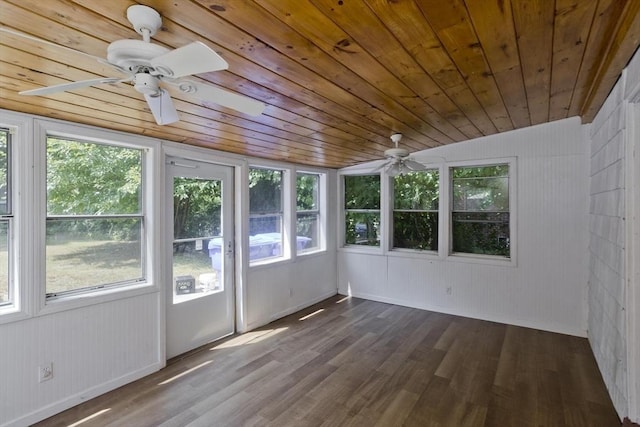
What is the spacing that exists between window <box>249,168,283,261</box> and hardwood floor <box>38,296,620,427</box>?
1073 millimetres

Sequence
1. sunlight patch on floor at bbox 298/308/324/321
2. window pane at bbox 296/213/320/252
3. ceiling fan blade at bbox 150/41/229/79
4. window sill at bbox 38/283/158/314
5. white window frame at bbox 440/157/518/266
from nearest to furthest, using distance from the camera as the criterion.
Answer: ceiling fan blade at bbox 150/41/229/79, window sill at bbox 38/283/158/314, white window frame at bbox 440/157/518/266, sunlight patch on floor at bbox 298/308/324/321, window pane at bbox 296/213/320/252

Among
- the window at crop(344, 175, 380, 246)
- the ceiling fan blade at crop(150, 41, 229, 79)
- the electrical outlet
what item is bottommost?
the electrical outlet

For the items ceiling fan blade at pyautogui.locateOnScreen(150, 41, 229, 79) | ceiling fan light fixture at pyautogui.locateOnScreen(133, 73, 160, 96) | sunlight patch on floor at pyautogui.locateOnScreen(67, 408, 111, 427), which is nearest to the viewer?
ceiling fan blade at pyautogui.locateOnScreen(150, 41, 229, 79)

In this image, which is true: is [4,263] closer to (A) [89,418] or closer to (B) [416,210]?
(A) [89,418]

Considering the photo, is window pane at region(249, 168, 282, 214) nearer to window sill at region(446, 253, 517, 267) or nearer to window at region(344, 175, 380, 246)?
window at region(344, 175, 380, 246)

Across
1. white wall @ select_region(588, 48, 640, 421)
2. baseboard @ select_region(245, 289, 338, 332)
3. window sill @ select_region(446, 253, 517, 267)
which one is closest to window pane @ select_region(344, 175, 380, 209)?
window sill @ select_region(446, 253, 517, 267)

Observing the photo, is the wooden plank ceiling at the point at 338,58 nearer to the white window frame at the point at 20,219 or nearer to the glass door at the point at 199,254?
the white window frame at the point at 20,219

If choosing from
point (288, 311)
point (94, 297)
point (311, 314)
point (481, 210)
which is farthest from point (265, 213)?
point (481, 210)

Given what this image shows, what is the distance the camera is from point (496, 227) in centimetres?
445

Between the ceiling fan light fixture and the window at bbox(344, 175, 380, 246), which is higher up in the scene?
the ceiling fan light fixture

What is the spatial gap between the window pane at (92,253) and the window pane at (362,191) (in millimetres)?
3437

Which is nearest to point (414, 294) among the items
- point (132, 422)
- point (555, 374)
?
point (555, 374)

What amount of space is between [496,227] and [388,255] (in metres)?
1.57

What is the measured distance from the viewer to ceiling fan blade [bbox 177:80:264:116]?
4.59 ft
